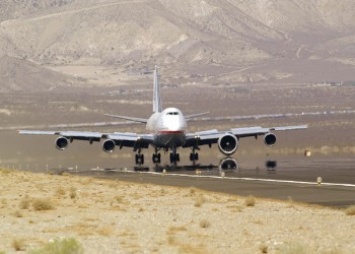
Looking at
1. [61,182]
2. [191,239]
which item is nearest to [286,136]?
[61,182]

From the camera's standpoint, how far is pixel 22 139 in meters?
129

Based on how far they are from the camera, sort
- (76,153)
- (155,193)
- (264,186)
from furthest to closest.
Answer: (76,153)
(264,186)
(155,193)

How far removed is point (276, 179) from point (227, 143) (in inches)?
822

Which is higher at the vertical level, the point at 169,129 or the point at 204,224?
the point at 169,129

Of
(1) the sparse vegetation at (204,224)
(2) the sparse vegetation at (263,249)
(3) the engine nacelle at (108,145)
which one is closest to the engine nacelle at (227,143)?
(3) the engine nacelle at (108,145)

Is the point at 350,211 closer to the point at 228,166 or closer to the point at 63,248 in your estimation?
the point at 63,248

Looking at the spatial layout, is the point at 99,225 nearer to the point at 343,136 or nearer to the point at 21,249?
the point at 21,249

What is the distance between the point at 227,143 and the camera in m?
77.6

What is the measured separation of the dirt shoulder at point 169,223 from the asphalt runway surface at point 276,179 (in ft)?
7.67

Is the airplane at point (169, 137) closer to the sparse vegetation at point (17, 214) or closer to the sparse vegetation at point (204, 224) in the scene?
the sparse vegetation at point (17, 214)

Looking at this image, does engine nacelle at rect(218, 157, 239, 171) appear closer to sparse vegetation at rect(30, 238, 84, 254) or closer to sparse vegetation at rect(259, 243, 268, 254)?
sparse vegetation at rect(259, 243, 268, 254)

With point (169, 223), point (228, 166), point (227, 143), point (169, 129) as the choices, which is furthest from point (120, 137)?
point (169, 223)

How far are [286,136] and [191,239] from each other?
10842 centimetres

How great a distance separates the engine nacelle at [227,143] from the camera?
77.1 metres
